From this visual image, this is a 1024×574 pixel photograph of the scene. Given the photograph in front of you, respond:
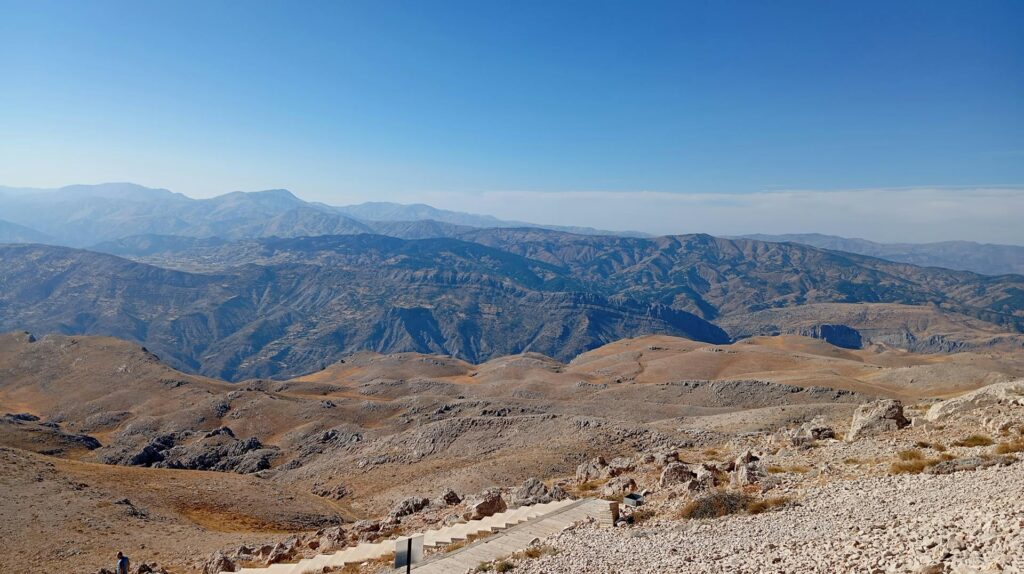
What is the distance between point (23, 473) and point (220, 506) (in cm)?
1093

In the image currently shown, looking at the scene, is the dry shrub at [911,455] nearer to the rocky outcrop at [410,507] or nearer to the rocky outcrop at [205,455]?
the rocky outcrop at [410,507]

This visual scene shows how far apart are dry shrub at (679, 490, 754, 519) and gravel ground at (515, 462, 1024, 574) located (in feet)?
1.81

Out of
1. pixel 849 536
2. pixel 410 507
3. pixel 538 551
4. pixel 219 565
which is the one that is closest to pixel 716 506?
pixel 849 536

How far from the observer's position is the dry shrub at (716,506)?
15.9m

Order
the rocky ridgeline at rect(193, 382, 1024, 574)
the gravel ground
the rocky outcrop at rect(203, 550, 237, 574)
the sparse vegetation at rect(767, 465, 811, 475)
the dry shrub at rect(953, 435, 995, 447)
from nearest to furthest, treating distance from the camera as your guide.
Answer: the gravel ground < the rocky ridgeline at rect(193, 382, 1024, 574) < the dry shrub at rect(953, 435, 995, 447) < the sparse vegetation at rect(767, 465, 811, 475) < the rocky outcrop at rect(203, 550, 237, 574)

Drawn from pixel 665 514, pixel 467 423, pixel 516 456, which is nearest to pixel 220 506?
pixel 516 456

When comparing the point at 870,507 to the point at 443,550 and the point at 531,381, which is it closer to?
the point at 443,550

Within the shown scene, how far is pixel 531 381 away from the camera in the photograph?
8450 cm

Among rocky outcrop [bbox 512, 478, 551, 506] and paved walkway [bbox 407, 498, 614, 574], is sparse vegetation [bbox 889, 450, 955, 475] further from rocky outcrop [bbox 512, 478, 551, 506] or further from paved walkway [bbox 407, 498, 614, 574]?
rocky outcrop [bbox 512, 478, 551, 506]

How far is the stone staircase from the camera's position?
735 inches

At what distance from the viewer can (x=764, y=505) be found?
15.6 meters

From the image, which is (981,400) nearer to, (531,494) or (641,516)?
(641,516)

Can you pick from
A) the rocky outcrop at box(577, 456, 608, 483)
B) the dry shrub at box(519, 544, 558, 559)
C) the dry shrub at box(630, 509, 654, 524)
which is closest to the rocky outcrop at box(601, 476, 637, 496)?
the dry shrub at box(630, 509, 654, 524)

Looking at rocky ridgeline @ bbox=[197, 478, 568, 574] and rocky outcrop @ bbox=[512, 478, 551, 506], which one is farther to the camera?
rocky outcrop @ bbox=[512, 478, 551, 506]
